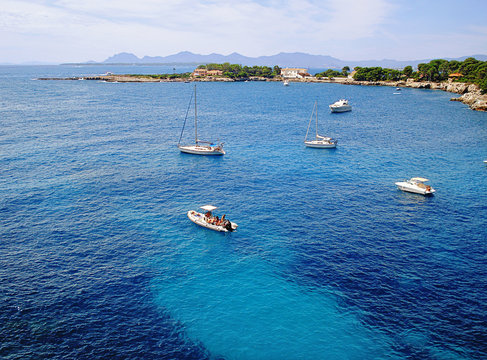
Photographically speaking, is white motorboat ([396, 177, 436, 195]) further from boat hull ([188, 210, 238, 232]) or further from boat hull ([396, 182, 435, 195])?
boat hull ([188, 210, 238, 232])

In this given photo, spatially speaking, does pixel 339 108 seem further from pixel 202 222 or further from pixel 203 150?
pixel 202 222

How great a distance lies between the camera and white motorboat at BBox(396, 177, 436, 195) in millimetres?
68875

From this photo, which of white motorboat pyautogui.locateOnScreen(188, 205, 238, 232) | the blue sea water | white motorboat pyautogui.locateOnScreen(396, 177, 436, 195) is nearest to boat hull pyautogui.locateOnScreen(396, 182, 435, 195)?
white motorboat pyautogui.locateOnScreen(396, 177, 436, 195)

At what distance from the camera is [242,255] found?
4997cm

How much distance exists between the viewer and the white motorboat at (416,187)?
6888 cm

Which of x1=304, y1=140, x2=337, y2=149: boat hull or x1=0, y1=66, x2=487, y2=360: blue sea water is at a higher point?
x1=304, y1=140, x2=337, y2=149: boat hull

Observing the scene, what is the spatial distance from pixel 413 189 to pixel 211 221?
42.7 metres

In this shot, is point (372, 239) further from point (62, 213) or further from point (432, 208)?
point (62, 213)

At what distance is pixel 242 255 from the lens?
49969 millimetres

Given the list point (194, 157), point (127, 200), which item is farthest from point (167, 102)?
point (127, 200)

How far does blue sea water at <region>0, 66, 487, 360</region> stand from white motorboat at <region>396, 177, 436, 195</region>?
1.50m

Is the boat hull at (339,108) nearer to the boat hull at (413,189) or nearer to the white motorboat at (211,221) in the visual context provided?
the boat hull at (413,189)

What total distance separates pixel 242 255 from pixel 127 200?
92.8 ft

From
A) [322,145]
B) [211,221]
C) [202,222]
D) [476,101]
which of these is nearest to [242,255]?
[211,221]
